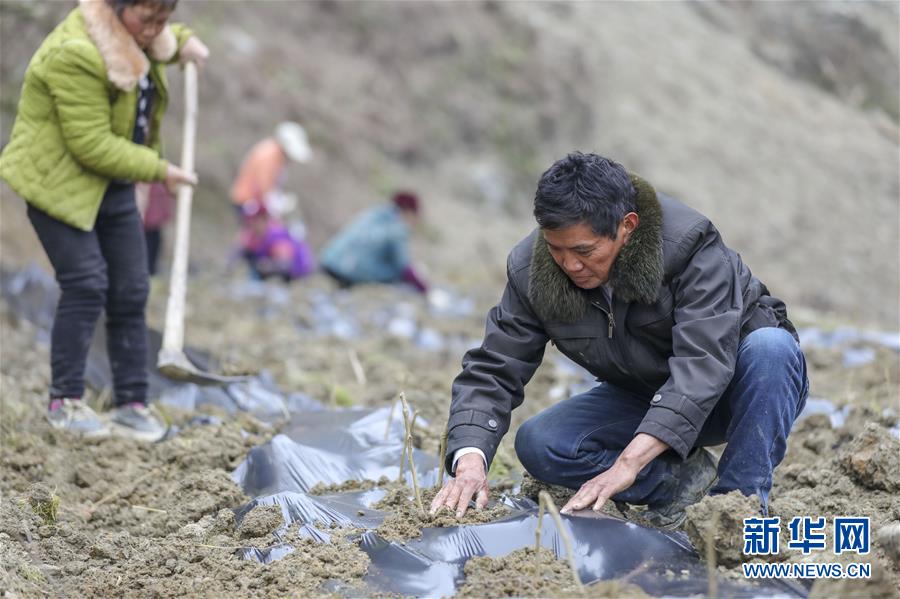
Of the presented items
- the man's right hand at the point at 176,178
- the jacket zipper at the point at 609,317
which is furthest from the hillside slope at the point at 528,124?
the jacket zipper at the point at 609,317

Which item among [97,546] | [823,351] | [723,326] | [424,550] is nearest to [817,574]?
[723,326]

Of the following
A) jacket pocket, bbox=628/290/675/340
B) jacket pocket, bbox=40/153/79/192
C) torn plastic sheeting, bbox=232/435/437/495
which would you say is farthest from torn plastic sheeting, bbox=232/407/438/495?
jacket pocket, bbox=40/153/79/192

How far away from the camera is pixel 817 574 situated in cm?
233

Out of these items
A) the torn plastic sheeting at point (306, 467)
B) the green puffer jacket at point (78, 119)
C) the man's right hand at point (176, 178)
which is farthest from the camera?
the man's right hand at point (176, 178)

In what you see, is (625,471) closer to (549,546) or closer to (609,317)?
(549,546)

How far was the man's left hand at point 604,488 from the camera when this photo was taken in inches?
101

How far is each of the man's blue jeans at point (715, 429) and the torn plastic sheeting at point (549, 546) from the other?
33cm

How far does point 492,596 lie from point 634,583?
12.7 inches

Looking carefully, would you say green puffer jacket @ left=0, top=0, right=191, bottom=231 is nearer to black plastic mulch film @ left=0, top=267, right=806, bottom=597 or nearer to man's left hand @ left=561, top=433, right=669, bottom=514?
black plastic mulch film @ left=0, top=267, right=806, bottom=597

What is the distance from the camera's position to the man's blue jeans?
2680mm

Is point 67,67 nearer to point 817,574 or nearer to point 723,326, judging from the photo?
point 723,326

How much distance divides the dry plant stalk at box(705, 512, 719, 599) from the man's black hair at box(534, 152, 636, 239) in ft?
2.55

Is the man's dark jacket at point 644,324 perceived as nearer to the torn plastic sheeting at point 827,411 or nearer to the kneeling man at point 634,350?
the kneeling man at point 634,350

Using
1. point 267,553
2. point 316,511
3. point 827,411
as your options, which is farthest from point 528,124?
point 267,553
